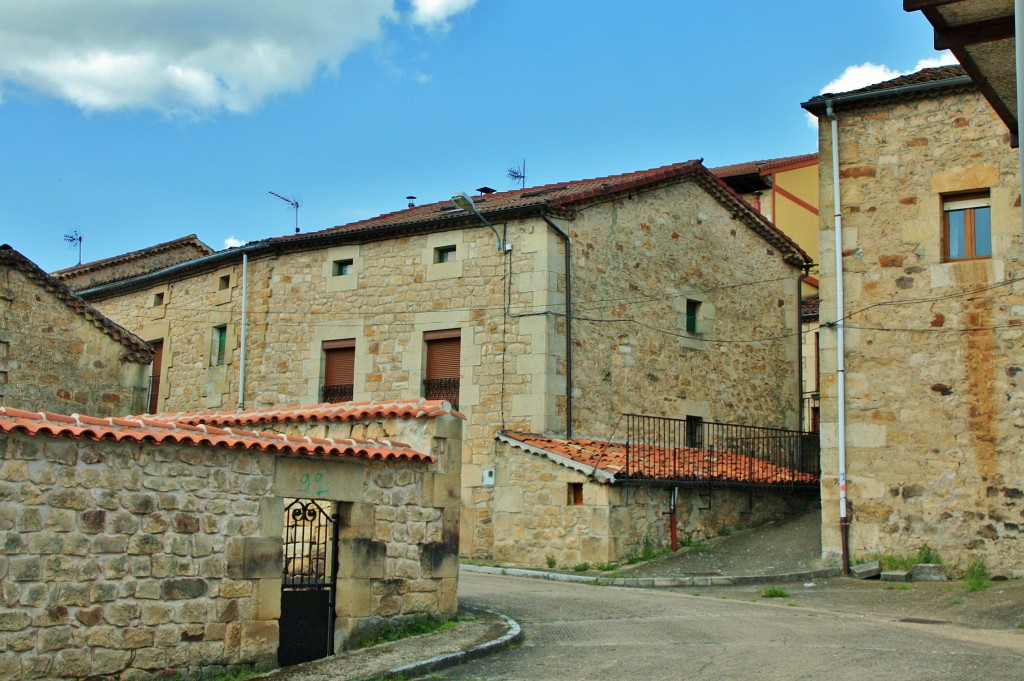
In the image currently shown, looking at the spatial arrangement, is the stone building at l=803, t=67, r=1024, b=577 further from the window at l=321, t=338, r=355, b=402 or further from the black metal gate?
the window at l=321, t=338, r=355, b=402

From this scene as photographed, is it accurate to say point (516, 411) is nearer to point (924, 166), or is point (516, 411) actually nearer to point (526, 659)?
point (924, 166)

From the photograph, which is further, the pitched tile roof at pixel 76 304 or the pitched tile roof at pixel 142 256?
the pitched tile roof at pixel 142 256

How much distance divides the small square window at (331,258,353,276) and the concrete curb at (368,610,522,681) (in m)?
12.8

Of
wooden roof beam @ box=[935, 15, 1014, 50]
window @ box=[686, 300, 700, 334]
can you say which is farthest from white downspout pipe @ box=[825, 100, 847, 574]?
wooden roof beam @ box=[935, 15, 1014, 50]

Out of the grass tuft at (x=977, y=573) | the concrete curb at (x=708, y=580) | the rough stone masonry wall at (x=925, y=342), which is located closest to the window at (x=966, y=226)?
the rough stone masonry wall at (x=925, y=342)

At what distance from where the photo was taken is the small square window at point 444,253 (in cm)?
2123

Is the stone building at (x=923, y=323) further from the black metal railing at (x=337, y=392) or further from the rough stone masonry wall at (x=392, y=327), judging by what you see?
the black metal railing at (x=337, y=392)

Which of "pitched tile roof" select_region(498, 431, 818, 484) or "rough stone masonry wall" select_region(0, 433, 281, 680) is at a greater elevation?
"pitched tile roof" select_region(498, 431, 818, 484)

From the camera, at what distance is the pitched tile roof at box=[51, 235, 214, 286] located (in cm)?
2983

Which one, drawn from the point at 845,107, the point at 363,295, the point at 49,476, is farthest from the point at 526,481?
the point at 49,476

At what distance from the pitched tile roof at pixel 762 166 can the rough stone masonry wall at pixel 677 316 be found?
5.72 metres

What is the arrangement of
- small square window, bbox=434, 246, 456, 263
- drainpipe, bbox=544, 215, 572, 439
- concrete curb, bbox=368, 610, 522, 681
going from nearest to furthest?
concrete curb, bbox=368, 610, 522, 681
drainpipe, bbox=544, 215, 572, 439
small square window, bbox=434, 246, 456, 263

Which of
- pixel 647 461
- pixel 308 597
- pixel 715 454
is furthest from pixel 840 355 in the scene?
pixel 308 597

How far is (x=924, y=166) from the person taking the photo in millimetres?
15211
